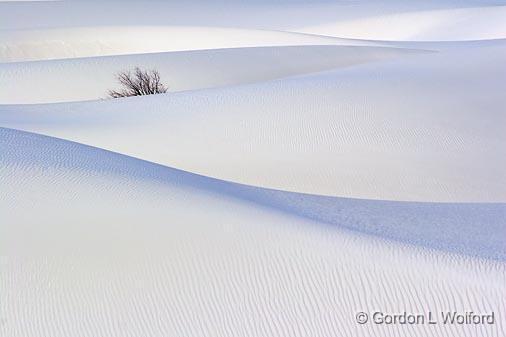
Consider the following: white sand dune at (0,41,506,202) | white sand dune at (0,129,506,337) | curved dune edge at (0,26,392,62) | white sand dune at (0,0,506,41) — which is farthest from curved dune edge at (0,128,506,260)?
white sand dune at (0,0,506,41)

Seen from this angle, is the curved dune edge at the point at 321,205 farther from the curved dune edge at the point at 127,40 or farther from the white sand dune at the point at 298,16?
the white sand dune at the point at 298,16

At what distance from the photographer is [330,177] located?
8195 mm

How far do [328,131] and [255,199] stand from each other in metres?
3.29

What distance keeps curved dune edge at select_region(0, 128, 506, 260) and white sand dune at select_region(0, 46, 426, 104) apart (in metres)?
7.48

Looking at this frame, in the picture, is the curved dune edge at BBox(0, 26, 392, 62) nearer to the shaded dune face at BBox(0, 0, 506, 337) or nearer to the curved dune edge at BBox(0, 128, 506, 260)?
the shaded dune face at BBox(0, 0, 506, 337)

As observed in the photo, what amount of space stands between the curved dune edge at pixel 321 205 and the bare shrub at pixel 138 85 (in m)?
6.60

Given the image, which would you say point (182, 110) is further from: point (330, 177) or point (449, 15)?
point (449, 15)

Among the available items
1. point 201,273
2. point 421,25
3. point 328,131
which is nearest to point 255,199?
point 201,273

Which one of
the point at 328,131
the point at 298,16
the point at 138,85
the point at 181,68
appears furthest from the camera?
the point at 298,16

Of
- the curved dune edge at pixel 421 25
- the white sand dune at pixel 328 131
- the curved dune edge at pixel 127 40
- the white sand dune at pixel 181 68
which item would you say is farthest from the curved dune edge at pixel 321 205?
the curved dune edge at pixel 421 25

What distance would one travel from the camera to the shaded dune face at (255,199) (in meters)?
4.49

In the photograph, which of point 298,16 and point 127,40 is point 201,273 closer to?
point 127,40

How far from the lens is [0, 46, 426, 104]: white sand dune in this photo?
14562mm

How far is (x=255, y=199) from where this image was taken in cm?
639
